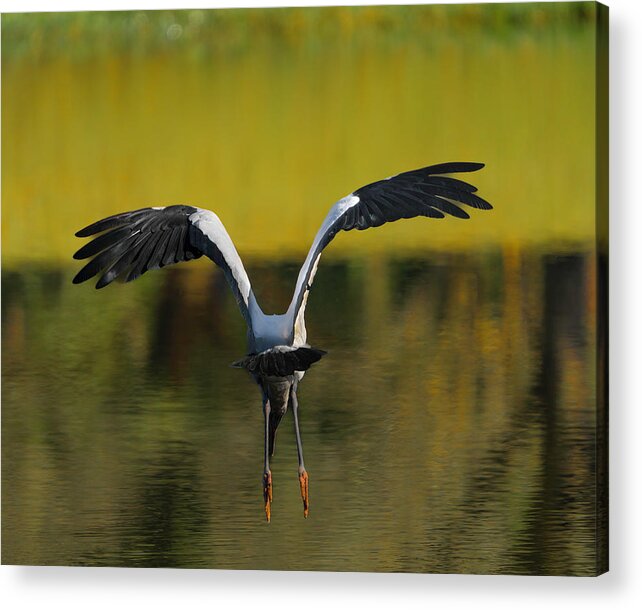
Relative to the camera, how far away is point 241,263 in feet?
15.9

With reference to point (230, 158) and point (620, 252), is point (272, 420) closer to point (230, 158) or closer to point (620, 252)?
point (230, 158)

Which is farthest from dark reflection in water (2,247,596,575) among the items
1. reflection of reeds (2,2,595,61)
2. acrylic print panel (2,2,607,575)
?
reflection of reeds (2,2,595,61)

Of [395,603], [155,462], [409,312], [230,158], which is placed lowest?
[395,603]

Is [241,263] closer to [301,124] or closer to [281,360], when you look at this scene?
[281,360]

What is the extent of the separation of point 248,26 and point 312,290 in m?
0.84

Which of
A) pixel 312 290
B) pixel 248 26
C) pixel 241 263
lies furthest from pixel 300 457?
pixel 248 26

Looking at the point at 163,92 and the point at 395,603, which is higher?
the point at 163,92

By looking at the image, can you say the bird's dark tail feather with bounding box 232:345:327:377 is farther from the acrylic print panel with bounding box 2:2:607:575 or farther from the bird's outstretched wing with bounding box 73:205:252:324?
the bird's outstretched wing with bounding box 73:205:252:324

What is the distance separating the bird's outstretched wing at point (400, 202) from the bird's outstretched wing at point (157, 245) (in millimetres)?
231

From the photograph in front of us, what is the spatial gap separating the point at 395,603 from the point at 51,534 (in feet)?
3.56

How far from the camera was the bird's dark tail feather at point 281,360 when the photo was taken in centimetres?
471

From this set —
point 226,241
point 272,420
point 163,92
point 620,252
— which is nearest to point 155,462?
point 272,420

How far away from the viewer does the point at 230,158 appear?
4898 millimetres

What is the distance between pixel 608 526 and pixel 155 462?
54.2 inches
